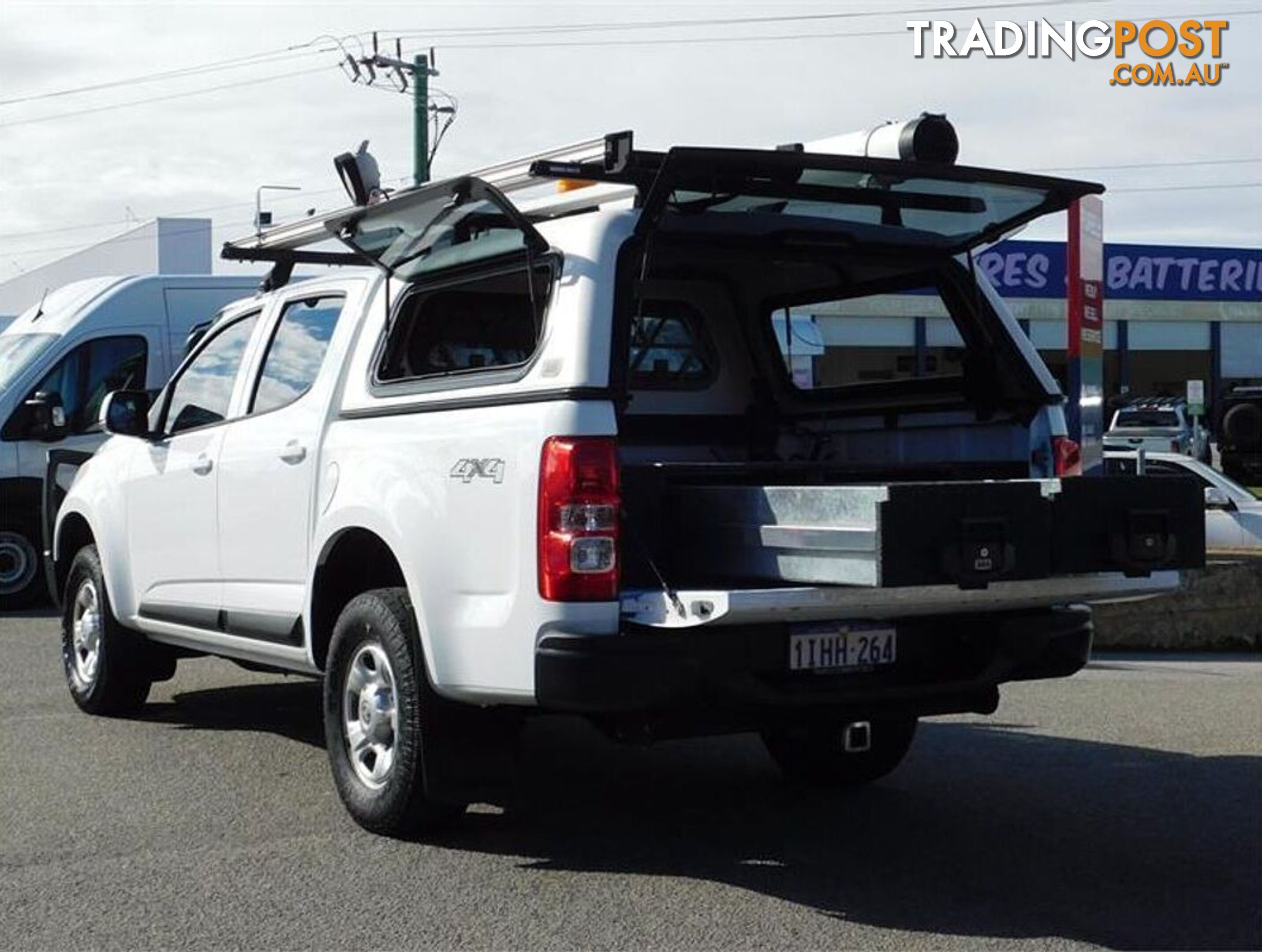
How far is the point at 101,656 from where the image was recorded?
865 centimetres

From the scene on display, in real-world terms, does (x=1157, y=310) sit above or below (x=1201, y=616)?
above

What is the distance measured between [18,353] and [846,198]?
A: 10.3 meters

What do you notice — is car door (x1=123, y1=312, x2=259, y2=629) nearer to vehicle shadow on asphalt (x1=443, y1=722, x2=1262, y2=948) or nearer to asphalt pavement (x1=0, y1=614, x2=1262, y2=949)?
asphalt pavement (x1=0, y1=614, x2=1262, y2=949)

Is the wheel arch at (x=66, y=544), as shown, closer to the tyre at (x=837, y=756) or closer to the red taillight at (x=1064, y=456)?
the tyre at (x=837, y=756)

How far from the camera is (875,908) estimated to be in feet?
17.7

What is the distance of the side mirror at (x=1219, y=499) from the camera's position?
15000 millimetres

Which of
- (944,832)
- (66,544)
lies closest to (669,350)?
(944,832)

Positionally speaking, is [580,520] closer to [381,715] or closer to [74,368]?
[381,715]

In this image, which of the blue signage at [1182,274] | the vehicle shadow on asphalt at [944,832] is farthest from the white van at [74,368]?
the blue signage at [1182,274]

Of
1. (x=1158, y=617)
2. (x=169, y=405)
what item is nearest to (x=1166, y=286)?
(x=1158, y=617)

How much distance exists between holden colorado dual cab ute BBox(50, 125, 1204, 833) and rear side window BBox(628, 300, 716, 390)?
13 mm

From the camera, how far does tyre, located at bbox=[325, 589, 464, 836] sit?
5.85 metres

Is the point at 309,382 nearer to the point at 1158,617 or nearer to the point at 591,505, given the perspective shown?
the point at 591,505

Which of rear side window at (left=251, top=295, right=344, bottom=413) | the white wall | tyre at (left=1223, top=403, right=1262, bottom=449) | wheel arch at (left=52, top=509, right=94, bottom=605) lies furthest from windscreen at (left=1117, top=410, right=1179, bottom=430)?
rear side window at (left=251, top=295, right=344, bottom=413)
